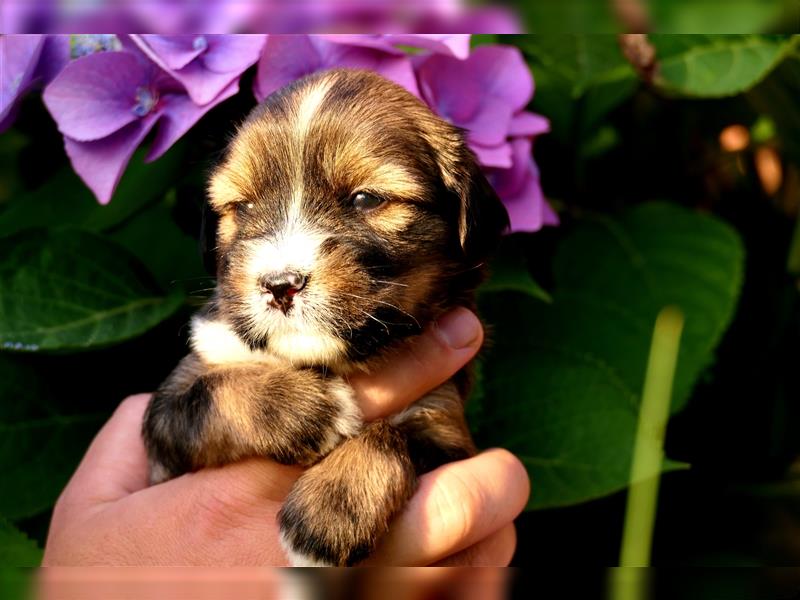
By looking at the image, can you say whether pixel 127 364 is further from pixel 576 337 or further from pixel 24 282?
pixel 576 337

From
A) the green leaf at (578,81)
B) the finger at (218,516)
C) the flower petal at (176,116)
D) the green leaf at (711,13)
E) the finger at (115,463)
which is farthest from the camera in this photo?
the green leaf at (578,81)

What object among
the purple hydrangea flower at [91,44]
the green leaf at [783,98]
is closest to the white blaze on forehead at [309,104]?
the purple hydrangea flower at [91,44]

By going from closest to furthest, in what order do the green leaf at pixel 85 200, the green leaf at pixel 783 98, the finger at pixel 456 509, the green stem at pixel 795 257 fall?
the finger at pixel 456 509 < the green leaf at pixel 85 200 < the green leaf at pixel 783 98 < the green stem at pixel 795 257

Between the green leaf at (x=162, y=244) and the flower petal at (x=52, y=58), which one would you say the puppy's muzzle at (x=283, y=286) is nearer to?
the green leaf at (x=162, y=244)

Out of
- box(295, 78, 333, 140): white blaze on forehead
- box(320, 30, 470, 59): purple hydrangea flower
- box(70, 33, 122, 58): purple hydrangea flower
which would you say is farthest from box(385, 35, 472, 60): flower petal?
box(70, 33, 122, 58): purple hydrangea flower

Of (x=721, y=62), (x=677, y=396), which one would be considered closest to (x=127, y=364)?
(x=677, y=396)

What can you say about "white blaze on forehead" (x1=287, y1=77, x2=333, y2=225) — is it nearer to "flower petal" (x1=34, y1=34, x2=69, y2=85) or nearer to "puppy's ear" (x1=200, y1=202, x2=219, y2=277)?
"puppy's ear" (x1=200, y1=202, x2=219, y2=277)

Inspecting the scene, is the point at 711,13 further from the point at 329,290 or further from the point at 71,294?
the point at 71,294
